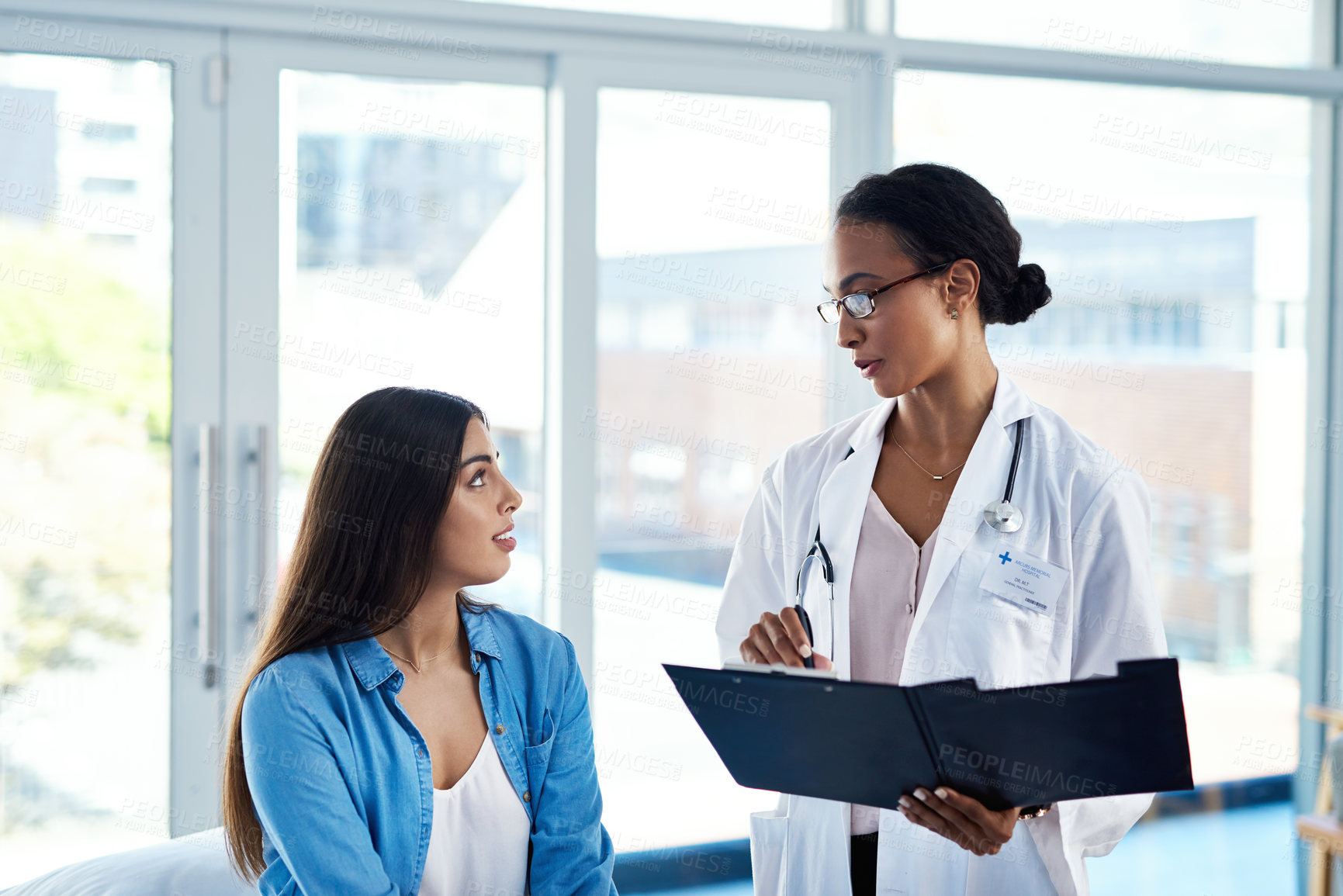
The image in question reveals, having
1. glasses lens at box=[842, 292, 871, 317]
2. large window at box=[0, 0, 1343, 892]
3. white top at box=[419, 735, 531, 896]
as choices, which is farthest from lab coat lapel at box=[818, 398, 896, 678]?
large window at box=[0, 0, 1343, 892]

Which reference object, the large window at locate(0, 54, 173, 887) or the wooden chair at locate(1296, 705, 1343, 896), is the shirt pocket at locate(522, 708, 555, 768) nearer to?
the large window at locate(0, 54, 173, 887)

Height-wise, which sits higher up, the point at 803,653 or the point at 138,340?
the point at 138,340

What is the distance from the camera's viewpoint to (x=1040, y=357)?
3152 millimetres

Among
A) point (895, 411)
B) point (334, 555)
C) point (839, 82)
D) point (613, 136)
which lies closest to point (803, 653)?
point (895, 411)

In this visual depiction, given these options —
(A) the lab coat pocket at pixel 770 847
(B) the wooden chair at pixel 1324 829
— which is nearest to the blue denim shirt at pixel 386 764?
(A) the lab coat pocket at pixel 770 847

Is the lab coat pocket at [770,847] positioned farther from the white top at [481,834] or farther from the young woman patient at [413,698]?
the white top at [481,834]

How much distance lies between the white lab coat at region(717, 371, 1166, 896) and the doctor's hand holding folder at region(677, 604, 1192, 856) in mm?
190

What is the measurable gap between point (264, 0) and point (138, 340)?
832mm

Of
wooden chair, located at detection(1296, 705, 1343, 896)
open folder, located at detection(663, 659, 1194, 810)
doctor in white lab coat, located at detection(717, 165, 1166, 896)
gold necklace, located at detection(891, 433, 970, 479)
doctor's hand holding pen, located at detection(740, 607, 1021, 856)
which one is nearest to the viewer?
open folder, located at detection(663, 659, 1194, 810)

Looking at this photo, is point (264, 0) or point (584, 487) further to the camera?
point (584, 487)

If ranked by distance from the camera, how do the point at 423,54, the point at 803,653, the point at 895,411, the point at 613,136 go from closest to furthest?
the point at 803,653
the point at 895,411
the point at 423,54
the point at 613,136

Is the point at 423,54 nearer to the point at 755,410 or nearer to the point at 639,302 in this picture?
the point at 639,302

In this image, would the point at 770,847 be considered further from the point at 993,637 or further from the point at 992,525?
the point at 992,525

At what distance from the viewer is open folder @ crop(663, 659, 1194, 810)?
1135mm
